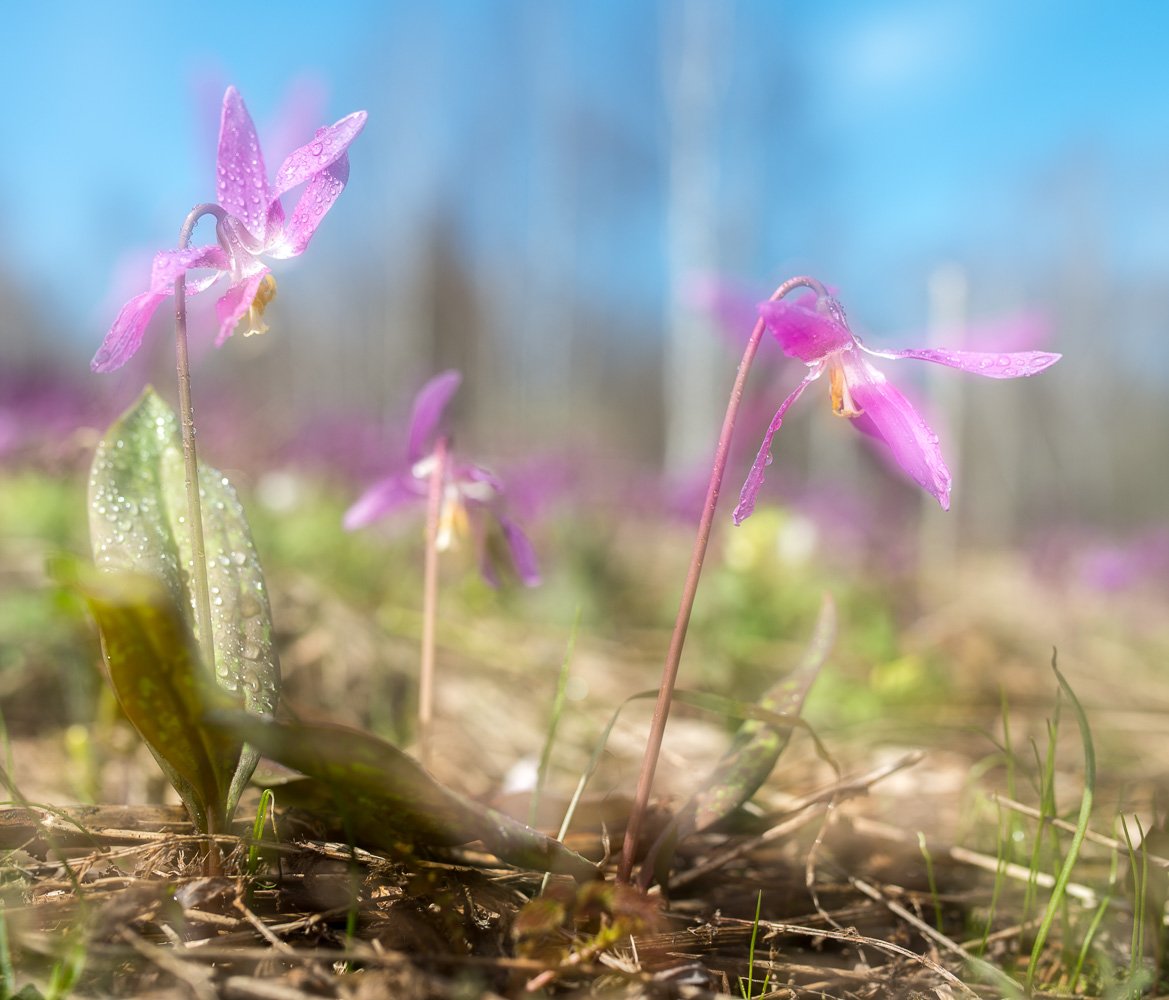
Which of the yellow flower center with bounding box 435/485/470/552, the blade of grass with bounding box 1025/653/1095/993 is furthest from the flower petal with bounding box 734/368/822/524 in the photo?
the yellow flower center with bounding box 435/485/470/552

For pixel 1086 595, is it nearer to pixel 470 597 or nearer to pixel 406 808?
pixel 470 597

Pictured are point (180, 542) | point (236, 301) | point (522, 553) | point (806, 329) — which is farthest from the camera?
point (522, 553)

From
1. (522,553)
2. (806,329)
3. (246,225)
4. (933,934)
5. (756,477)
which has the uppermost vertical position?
(246,225)

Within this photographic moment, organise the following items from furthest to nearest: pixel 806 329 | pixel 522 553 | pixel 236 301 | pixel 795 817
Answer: pixel 522 553 < pixel 795 817 < pixel 236 301 < pixel 806 329

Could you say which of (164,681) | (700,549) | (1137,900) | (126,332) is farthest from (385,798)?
(1137,900)

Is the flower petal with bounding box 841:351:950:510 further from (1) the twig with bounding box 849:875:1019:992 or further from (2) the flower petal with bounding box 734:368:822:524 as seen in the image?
(1) the twig with bounding box 849:875:1019:992

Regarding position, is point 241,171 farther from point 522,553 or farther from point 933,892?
point 933,892

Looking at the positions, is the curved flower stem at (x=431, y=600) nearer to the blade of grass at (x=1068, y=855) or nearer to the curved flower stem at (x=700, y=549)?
the curved flower stem at (x=700, y=549)

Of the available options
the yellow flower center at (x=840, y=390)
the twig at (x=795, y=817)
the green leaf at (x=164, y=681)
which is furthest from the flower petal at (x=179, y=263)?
the twig at (x=795, y=817)
